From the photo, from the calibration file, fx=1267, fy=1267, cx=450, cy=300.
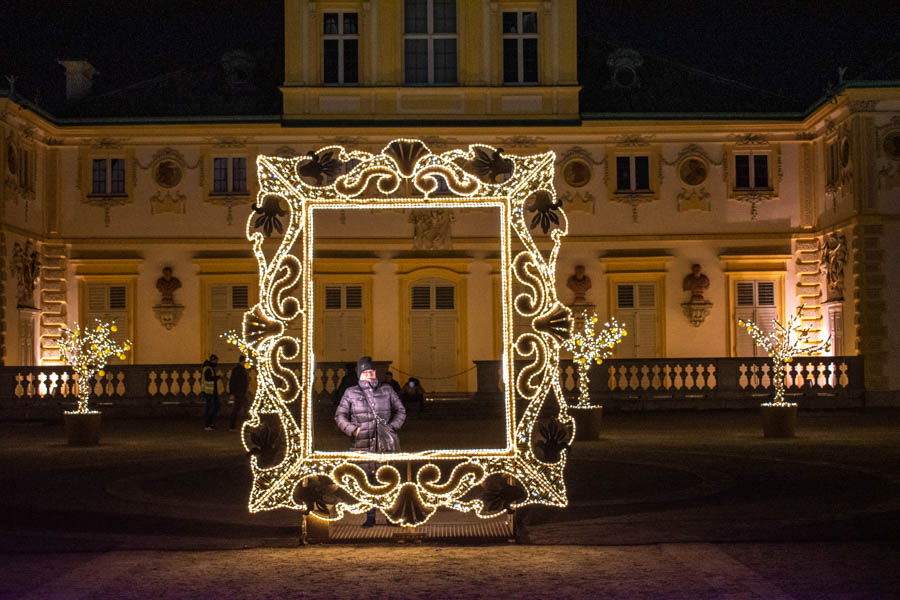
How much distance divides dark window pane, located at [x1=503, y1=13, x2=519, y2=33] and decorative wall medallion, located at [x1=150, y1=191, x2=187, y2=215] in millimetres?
9178

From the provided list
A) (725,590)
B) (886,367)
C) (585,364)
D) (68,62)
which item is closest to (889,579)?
(725,590)

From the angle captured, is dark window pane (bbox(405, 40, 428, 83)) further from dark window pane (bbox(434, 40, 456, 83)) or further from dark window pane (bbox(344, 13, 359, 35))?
dark window pane (bbox(344, 13, 359, 35))

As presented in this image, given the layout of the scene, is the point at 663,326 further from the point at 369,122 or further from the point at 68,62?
the point at 68,62

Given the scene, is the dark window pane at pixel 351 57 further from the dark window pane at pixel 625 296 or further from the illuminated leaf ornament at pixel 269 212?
the illuminated leaf ornament at pixel 269 212

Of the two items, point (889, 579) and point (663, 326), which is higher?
point (663, 326)

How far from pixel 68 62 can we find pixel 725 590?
97.4 feet

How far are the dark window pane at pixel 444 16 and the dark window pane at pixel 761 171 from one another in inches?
329

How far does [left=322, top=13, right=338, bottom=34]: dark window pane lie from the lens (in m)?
32.0

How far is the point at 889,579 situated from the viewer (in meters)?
8.27

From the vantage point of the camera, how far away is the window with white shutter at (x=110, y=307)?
31.8m

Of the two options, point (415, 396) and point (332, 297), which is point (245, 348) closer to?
point (415, 396)

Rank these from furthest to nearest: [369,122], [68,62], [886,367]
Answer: [68,62] → [369,122] → [886,367]

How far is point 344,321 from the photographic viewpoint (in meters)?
31.9

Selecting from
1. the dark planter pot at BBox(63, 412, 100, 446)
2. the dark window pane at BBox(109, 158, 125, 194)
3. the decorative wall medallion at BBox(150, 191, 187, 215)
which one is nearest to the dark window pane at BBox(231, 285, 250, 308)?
the decorative wall medallion at BBox(150, 191, 187, 215)
